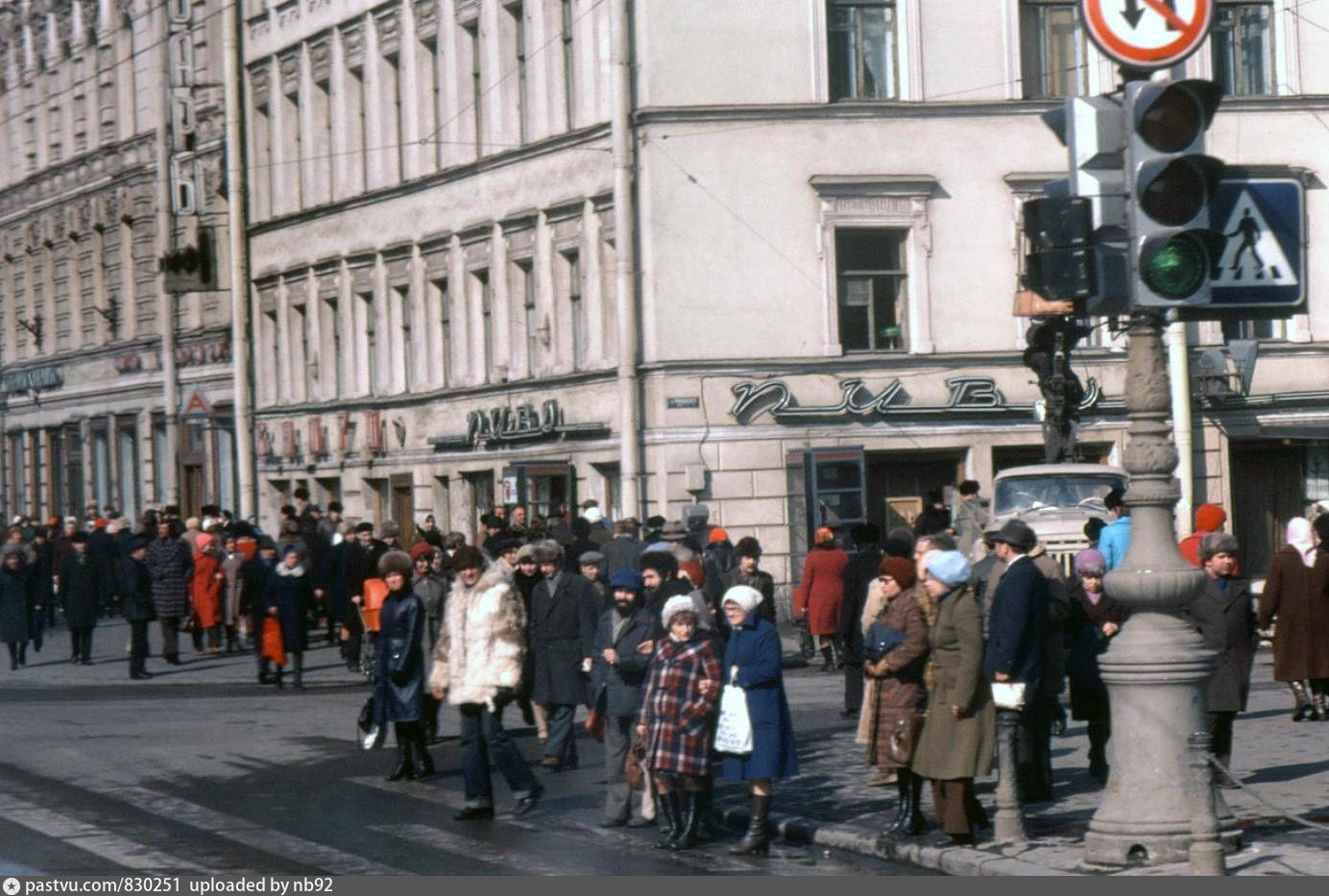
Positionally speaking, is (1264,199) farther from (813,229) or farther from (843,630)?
(813,229)

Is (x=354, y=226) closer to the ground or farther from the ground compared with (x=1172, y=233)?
farther from the ground

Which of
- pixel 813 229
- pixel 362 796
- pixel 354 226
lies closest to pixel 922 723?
pixel 362 796

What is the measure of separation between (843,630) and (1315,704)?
12.5 ft

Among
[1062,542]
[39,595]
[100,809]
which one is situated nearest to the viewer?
[100,809]

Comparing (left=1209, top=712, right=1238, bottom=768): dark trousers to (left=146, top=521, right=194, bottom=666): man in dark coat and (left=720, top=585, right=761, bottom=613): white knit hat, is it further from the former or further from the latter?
(left=146, top=521, right=194, bottom=666): man in dark coat

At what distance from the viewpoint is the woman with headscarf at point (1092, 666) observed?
17016 millimetres

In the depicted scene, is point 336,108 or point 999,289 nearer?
point 999,289

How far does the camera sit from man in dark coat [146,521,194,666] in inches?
1233

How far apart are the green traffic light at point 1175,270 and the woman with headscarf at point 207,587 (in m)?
21.3

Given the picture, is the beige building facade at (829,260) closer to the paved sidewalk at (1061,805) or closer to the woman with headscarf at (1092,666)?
the paved sidewalk at (1061,805)

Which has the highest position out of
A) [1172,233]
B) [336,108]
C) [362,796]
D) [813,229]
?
[336,108]

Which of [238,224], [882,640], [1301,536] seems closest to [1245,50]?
[1301,536]

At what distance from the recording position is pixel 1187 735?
12.8m

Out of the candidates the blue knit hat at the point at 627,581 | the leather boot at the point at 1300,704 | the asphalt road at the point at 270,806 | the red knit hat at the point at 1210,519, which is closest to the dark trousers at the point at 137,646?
the asphalt road at the point at 270,806
